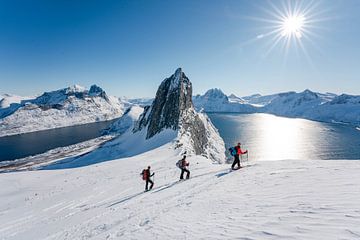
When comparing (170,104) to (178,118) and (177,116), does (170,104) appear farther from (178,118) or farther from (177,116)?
(178,118)

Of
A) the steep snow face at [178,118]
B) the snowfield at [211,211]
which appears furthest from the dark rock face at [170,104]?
the snowfield at [211,211]

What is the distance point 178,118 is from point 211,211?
56606 millimetres

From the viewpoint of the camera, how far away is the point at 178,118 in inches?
2657

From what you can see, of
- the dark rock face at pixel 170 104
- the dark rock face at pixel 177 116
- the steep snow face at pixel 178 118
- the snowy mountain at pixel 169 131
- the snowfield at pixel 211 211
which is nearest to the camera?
the snowfield at pixel 211 211

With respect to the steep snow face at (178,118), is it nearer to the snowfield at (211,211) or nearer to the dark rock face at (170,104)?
the dark rock face at (170,104)

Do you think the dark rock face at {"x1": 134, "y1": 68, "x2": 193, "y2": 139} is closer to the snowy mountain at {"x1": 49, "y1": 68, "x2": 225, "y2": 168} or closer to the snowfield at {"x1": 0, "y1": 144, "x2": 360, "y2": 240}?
the snowy mountain at {"x1": 49, "y1": 68, "x2": 225, "y2": 168}

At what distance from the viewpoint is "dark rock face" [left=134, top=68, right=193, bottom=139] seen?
70.9 meters

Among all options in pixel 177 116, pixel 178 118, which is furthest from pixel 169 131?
pixel 177 116

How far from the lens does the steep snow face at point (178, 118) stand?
68312 mm

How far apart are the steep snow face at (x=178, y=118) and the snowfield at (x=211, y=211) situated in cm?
4246

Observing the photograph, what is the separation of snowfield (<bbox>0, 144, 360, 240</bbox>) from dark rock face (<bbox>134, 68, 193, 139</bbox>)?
47.0 meters

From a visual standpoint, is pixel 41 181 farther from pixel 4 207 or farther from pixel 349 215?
pixel 349 215

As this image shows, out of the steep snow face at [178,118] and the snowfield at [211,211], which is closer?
the snowfield at [211,211]

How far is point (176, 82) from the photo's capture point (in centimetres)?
8144
